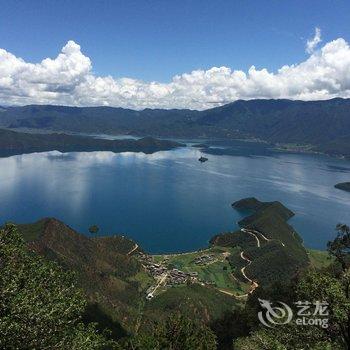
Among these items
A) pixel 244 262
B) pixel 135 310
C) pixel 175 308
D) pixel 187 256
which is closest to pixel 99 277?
pixel 135 310

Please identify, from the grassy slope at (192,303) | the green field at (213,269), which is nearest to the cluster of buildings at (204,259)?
the green field at (213,269)

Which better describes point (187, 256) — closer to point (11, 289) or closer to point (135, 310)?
point (135, 310)

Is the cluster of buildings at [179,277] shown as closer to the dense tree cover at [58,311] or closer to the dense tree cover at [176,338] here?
the dense tree cover at [176,338]

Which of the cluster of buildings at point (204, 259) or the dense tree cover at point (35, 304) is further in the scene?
the cluster of buildings at point (204, 259)

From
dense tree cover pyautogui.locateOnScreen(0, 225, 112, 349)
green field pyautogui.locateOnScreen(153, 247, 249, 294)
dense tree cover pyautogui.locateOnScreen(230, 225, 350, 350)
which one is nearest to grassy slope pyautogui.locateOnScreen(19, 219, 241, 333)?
green field pyautogui.locateOnScreen(153, 247, 249, 294)

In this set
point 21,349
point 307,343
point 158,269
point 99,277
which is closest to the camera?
point 21,349

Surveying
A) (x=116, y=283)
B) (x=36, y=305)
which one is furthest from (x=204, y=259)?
(x=36, y=305)
